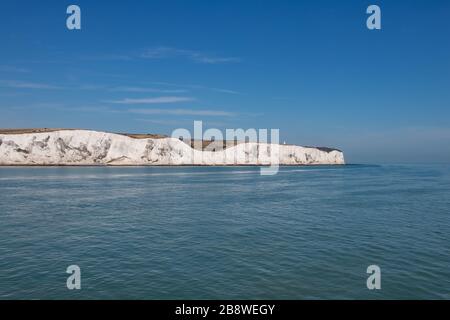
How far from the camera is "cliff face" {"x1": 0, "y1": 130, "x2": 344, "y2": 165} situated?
10219 cm

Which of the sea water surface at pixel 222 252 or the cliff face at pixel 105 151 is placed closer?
the sea water surface at pixel 222 252

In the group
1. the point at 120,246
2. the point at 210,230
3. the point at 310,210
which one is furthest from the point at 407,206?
the point at 120,246

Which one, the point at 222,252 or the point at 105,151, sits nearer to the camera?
the point at 222,252

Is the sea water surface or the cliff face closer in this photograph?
the sea water surface

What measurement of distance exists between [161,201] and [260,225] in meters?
15.8

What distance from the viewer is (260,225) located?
23.8 metres

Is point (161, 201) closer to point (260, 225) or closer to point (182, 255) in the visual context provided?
point (260, 225)

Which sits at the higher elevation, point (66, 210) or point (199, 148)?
point (199, 148)

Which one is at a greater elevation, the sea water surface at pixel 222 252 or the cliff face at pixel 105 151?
the cliff face at pixel 105 151

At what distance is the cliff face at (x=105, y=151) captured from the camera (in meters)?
102

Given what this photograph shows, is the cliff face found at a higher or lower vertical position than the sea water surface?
higher

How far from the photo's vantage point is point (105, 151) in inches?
4518

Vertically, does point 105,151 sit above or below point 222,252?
above
